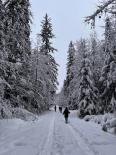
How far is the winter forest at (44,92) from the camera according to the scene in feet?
44.9

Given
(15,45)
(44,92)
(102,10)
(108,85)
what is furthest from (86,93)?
(102,10)

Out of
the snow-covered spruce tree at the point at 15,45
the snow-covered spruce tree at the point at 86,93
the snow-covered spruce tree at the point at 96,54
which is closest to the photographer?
the snow-covered spruce tree at the point at 15,45

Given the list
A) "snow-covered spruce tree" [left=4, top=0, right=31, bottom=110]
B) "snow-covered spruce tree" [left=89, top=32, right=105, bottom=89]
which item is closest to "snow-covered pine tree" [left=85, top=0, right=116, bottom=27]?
"snow-covered spruce tree" [left=4, top=0, right=31, bottom=110]

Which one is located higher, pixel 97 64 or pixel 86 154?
pixel 97 64

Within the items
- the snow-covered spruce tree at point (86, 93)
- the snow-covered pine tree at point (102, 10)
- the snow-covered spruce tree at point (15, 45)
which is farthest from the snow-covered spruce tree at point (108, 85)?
the snow-covered pine tree at point (102, 10)

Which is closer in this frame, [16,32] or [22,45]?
[16,32]

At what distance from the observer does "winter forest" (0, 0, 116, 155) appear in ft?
44.9

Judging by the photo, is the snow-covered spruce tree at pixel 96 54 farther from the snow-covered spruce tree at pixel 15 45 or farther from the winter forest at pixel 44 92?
the snow-covered spruce tree at pixel 15 45

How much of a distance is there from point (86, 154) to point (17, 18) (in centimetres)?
1833

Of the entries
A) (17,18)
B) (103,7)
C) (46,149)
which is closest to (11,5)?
(17,18)

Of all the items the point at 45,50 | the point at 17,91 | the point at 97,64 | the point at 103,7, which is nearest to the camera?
the point at 103,7

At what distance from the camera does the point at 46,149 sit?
1236cm

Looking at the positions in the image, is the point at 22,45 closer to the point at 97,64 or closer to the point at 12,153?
the point at 12,153

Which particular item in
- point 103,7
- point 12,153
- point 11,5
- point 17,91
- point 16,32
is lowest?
point 12,153
